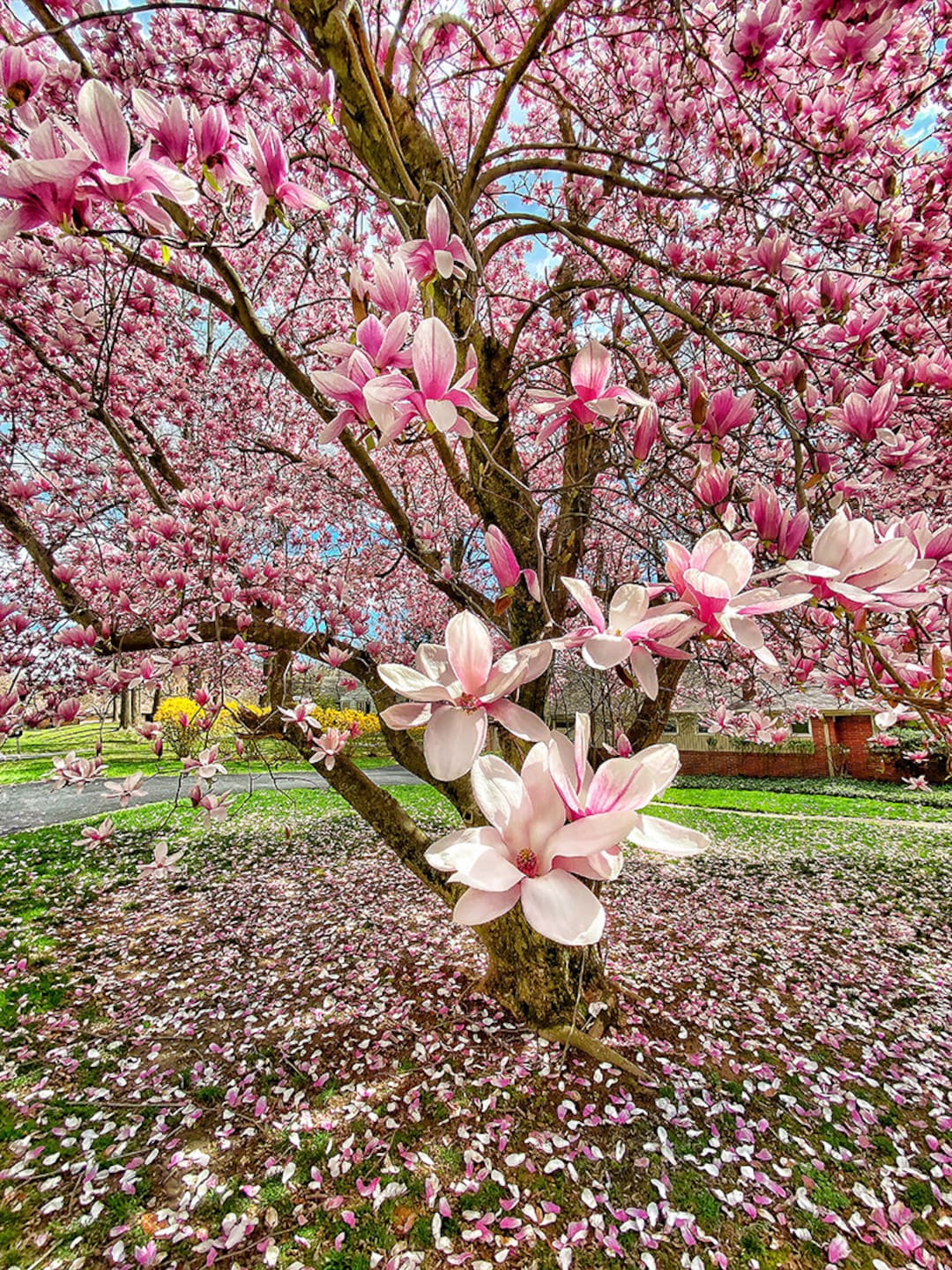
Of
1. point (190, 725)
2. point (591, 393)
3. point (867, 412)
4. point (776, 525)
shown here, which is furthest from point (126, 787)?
point (867, 412)

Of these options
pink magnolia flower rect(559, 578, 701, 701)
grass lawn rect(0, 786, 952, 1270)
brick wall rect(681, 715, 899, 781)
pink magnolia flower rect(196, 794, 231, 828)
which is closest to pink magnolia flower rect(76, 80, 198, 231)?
pink magnolia flower rect(559, 578, 701, 701)

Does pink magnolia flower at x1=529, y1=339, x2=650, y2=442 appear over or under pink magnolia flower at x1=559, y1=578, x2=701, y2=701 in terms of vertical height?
over

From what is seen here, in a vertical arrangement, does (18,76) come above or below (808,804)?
above

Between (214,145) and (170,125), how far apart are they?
88mm

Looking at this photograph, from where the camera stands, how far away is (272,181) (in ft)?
3.32

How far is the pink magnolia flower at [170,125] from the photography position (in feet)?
2.97

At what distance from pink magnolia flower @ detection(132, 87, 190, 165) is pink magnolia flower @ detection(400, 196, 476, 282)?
1.20ft

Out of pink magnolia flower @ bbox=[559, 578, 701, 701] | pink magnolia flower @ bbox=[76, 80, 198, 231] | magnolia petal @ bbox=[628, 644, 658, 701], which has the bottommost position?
magnolia petal @ bbox=[628, 644, 658, 701]

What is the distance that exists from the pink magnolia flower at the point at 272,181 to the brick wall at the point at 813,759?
677 inches

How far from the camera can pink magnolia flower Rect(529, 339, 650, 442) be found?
926 mm

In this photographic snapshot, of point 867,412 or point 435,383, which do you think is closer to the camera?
point 435,383

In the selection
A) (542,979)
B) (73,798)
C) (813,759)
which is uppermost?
(542,979)

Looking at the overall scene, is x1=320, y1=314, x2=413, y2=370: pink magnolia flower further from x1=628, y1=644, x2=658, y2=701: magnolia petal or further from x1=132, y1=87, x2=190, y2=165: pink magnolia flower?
x1=628, y1=644, x2=658, y2=701: magnolia petal

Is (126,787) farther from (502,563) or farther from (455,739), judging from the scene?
(455,739)
